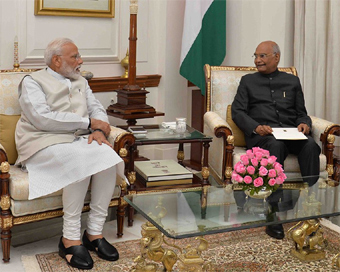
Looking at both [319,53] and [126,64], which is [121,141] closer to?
[126,64]

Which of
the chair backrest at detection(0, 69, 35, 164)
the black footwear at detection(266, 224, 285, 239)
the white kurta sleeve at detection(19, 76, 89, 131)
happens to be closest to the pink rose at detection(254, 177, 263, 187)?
the black footwear at detection(266, 224, 285, 239)

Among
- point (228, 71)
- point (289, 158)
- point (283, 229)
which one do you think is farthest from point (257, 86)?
point (283, 229)

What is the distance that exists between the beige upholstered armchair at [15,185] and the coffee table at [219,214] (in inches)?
24.0

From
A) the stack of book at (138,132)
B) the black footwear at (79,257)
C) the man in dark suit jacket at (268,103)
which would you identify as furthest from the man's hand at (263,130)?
the black footwear at (79,257)

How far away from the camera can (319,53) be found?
5.45 metres

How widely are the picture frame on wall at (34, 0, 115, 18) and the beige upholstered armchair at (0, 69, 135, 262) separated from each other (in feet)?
3.45

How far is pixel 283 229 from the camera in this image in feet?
13.1

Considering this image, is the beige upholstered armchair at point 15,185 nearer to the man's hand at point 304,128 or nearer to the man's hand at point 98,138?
the man's hand at point 98,138

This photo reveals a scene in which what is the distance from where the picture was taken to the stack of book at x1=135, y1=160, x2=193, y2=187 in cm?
414

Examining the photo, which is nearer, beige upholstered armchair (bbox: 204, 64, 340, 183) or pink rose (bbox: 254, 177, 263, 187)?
pink rose (bbox: 254, 177, 263, 187)

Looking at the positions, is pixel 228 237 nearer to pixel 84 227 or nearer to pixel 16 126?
pixel 84 227

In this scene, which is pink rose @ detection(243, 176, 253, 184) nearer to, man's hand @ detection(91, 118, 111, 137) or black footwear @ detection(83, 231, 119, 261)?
black footwear @ detection(83, 231, 119, 261)

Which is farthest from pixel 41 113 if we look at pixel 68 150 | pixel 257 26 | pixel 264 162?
pixel 257 26

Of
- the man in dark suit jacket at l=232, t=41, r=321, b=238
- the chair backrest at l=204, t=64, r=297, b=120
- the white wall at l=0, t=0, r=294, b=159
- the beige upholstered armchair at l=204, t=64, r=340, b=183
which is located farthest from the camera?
the white wall at l=0, t=0, r=294, b=159
